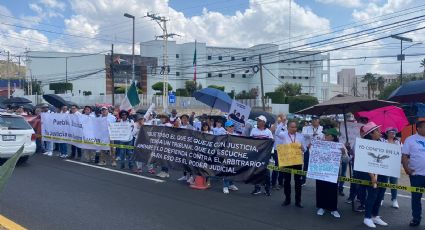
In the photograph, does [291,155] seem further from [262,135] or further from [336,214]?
[336,214]

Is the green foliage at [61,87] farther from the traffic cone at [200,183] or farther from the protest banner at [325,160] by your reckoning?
the protest banner at [325,160]

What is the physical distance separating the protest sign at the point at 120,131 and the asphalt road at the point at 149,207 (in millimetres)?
2090

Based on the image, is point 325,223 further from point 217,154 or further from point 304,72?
point 304,72

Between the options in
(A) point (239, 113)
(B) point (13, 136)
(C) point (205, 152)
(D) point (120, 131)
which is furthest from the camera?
(A) point (239, 113)

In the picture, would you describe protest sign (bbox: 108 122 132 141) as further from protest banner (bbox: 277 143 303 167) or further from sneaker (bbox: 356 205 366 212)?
sneaker (bbox: 356 205 366 212)

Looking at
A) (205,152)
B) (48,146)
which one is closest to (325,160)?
(205,152)

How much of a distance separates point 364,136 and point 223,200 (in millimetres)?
3015

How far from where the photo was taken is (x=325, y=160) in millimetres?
7906

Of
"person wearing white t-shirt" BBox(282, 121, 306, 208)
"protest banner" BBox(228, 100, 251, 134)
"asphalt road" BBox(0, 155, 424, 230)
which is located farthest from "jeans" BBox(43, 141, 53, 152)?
"person wearing white t-shirt" BBox(282, 121, 306, 208)

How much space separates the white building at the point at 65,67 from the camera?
83.0 m

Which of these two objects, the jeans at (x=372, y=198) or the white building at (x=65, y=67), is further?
the white building at (x=65, y=67)

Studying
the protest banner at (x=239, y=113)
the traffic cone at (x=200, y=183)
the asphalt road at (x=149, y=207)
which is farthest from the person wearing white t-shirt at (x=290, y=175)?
the protest banner at (x=239, y=113)

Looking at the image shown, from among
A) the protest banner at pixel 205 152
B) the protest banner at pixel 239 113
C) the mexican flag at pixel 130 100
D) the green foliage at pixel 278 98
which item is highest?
the green foliage at pixel 278 98

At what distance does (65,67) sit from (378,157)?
85.8m
